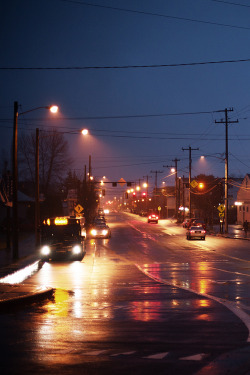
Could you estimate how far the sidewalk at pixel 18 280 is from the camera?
1413 centimetres

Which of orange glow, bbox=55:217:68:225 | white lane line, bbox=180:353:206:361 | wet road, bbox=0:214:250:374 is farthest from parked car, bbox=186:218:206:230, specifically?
white lane line, bbox=180:353:206:361

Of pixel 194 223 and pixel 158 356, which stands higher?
pixel 194 223

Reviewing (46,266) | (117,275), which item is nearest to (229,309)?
(117,275)

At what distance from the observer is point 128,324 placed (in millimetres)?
11430

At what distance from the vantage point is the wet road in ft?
27.3

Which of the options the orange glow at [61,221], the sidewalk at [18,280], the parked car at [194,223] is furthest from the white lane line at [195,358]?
the parked car at [194,223]

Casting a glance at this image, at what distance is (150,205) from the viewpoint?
193875 mm

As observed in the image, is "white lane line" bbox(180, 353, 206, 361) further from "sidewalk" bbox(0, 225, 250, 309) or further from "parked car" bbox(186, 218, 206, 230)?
"parked car" bbox(186, 218, 206, 230)

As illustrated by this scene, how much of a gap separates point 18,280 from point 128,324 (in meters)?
9.41

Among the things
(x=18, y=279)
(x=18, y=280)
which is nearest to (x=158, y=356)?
(x=18, y=280)

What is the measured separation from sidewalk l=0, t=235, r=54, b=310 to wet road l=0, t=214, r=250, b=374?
17.7 inches

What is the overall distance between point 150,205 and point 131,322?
599ft

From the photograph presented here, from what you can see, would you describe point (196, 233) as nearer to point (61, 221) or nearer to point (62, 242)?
point (61, 221)

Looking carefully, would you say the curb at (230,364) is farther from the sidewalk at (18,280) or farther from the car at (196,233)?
the car at (196,233)
